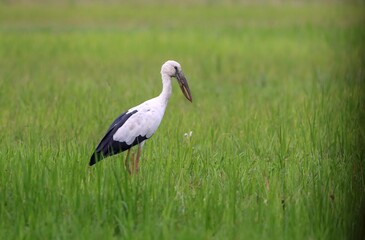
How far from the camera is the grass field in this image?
4078 millimetres

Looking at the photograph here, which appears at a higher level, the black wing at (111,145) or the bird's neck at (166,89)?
the bird's neck at (166,89)

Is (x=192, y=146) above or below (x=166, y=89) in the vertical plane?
below

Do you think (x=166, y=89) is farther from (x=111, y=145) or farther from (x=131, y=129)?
(x=111, y=145)

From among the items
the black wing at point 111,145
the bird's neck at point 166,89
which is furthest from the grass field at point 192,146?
the bird's neck at point 166,89

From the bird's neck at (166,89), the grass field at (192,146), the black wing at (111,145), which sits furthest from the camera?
the bird's neck at (166,89)

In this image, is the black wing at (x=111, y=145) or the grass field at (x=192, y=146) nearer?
the grass field at (x=192, y=146)

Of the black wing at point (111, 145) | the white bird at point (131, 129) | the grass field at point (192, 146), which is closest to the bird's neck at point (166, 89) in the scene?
the white bird at point (131, 129)

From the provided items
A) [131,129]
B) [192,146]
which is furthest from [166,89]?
[192,146]

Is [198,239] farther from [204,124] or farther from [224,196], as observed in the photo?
[204,124]

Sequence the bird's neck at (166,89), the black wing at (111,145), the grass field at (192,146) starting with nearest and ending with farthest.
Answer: the grass field at (192,146)
the black wing at (111,145)
the bird's neck at (166,89)

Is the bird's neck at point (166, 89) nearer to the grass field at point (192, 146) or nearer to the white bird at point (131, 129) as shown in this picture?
the white bird at point (131, 129)

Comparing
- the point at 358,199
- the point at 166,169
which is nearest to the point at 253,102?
the point at 166,169

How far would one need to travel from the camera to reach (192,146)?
5.61m

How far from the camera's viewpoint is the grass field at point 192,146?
4078 millimetres
